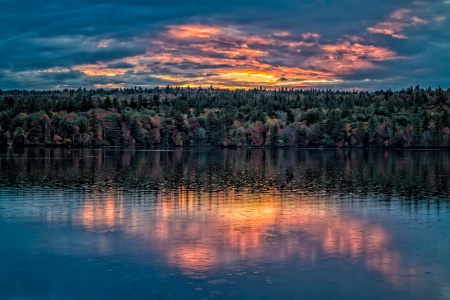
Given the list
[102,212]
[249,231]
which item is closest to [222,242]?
[249,231]

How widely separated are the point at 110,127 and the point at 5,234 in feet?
519

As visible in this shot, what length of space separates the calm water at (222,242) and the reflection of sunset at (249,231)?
68mm

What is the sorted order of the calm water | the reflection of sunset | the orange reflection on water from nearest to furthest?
1. the calm water
2. the reflection of sunset
3. the orange reflection on water

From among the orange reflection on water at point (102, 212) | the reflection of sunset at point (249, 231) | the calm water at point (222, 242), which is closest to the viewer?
the calm water at point (222, 242)

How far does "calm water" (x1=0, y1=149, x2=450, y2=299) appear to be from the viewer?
72.2 ft

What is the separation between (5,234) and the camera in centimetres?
3144

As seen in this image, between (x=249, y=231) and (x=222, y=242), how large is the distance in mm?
3563

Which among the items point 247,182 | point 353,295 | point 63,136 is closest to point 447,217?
point 353,295

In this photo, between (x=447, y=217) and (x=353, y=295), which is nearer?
(x=353, y=295)

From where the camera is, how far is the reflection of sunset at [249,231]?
86.7ft

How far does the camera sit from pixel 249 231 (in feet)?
107

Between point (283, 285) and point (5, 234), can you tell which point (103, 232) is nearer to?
point (5, 234)

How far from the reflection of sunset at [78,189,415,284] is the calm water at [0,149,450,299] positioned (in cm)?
7

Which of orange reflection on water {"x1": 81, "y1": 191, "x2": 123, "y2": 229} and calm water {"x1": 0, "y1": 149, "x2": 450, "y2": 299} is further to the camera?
orange reflection on water {"x1": 81, "y1": 191, "x2": 123, "y2": 229}
